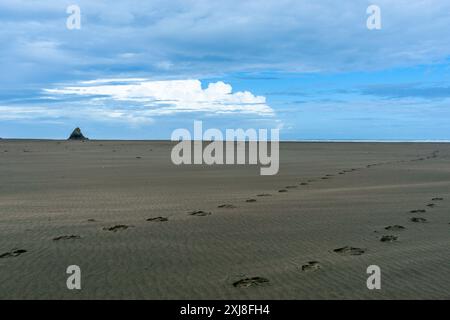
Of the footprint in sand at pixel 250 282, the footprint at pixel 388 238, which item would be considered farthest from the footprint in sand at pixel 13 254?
the footprint at pixel 388 238

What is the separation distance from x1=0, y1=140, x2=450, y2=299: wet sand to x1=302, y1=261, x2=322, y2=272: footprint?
0.03 m

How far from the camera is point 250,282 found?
630 cm

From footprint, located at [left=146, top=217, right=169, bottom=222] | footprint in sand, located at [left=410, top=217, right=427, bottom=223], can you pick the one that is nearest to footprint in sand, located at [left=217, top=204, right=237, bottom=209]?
footprint, located at [left=146, top=217, right=169, bottom=222]

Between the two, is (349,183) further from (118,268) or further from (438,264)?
(118,268)

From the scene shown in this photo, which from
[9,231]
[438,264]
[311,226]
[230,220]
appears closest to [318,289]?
[438,264]

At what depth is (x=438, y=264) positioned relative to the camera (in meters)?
7.02

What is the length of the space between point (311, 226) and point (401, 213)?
103 inches

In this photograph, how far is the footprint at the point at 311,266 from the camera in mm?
6848

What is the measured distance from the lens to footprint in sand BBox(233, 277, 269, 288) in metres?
6.20
